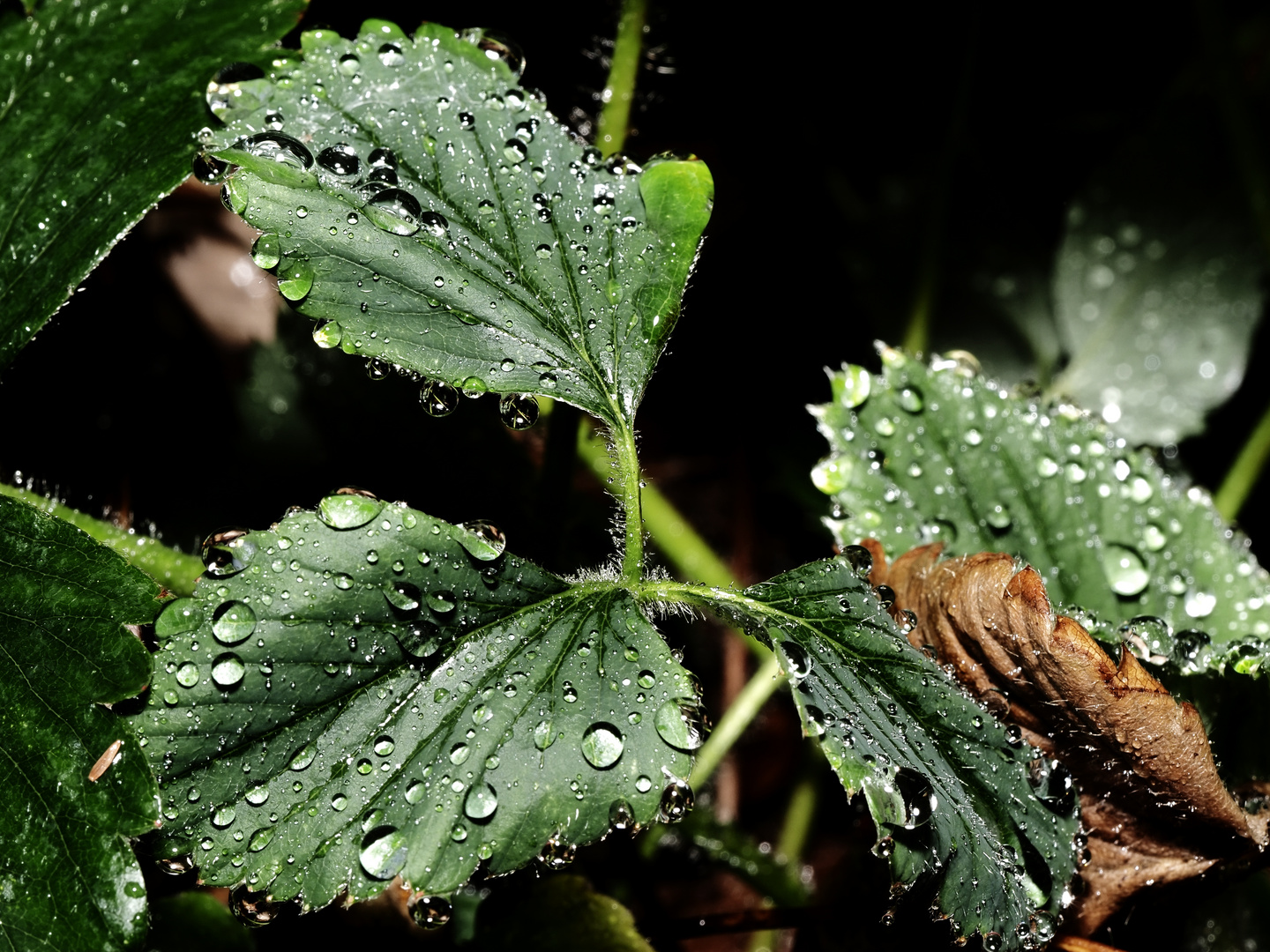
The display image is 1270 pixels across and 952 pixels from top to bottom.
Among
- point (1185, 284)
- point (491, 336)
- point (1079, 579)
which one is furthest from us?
point (1185, 284)

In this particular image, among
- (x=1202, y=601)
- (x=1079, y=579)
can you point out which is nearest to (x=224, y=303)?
(x=1079, y=579)

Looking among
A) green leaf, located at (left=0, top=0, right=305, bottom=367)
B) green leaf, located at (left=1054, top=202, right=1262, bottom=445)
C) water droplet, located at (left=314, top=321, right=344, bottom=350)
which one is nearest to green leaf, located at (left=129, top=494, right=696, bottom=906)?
water droplet, located at (left=314, top=321, right=344, bottom=350)

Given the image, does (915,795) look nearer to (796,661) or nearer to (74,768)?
(796,661)

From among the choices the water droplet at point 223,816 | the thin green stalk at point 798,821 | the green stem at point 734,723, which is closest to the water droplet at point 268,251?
the water droplet at point 223,816

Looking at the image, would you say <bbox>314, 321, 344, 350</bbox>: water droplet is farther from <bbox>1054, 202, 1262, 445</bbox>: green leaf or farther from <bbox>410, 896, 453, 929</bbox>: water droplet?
<bbox>1054, 202, 1262, 445</bbox>: green leaf

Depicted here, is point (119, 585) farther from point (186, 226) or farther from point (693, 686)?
point (186, 226)

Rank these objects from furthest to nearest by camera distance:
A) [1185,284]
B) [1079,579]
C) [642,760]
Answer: [1185,284] → [1079,579] → [642,760]
